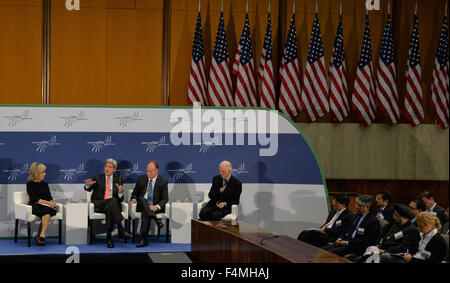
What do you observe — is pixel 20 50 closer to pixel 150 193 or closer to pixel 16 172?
pixel 16 172

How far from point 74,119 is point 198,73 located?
3181 millimetres

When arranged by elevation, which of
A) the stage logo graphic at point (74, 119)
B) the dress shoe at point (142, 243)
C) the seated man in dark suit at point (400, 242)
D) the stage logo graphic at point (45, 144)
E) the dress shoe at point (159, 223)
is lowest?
the dress shoe at point (142, 243)

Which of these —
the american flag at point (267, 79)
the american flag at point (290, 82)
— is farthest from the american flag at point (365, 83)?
the american flag at point (267, 79)

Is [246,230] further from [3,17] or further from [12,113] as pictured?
[3,17]

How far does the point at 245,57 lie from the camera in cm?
1086

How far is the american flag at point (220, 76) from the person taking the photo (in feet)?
35.2

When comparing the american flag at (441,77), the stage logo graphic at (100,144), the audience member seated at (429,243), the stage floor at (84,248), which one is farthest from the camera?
the american flag at (441,77)

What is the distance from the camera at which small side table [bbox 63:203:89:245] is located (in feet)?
25.6

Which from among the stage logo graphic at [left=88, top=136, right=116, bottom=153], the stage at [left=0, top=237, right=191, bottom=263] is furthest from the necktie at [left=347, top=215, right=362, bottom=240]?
the stage logo graphic at [left=88, top=136, right=116, bottom=153]

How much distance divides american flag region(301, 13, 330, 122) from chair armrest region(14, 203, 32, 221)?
5354 millimetres

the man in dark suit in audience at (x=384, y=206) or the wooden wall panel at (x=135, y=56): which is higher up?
the wooden wall panel at (x=135, y=56)

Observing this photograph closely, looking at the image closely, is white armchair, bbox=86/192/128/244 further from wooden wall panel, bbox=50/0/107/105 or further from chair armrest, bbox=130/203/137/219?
wooden wall panel, bbox=50/0/107/105

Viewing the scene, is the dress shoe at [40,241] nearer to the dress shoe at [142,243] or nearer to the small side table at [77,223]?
the small side table at [77,223]
